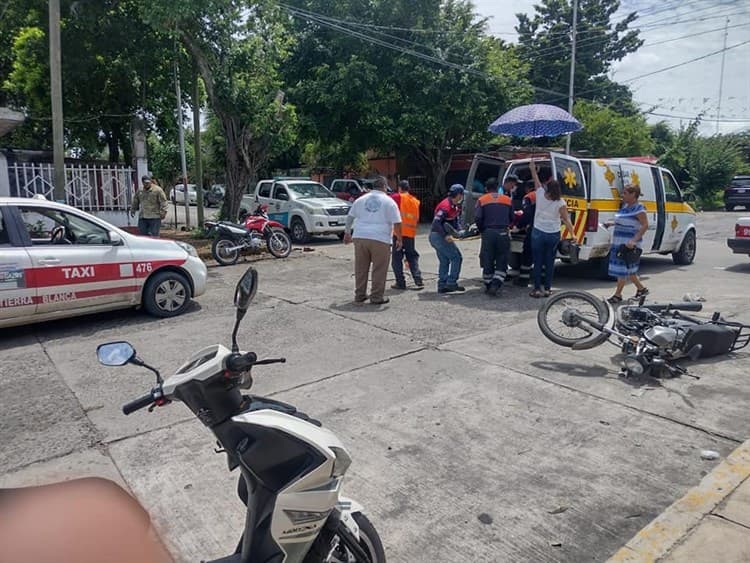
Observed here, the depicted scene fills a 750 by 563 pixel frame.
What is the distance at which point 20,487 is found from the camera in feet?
11.1

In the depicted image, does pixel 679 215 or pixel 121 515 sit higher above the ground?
pixel 679 215

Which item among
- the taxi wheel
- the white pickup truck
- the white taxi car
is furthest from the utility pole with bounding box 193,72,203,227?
the taxi wheel

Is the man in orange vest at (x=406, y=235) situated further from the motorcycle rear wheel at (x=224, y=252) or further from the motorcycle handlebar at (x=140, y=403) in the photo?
the motorcycle handlebar at (x=140, y=403)

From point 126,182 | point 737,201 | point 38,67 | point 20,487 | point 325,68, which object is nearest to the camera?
point 20,487

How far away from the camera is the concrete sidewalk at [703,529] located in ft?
8.82

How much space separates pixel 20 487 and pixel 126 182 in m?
12.4

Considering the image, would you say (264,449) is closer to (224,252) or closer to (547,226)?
(547,226)

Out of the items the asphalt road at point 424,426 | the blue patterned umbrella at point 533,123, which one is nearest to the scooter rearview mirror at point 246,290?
the asphalt road at point 424,426

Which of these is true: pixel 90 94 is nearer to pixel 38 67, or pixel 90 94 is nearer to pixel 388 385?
pixel 38 67

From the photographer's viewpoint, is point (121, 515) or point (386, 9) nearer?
point (121, 515)

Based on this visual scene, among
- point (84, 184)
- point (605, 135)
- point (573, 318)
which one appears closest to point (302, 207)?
point (84, 184)

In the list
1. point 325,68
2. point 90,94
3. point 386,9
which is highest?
point 386,9

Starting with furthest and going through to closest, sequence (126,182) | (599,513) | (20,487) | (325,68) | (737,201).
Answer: (737,201)
(325,68)
(126,182)
(20,487)
(599,513)

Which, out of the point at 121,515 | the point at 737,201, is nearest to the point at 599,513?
the point at 121,515
